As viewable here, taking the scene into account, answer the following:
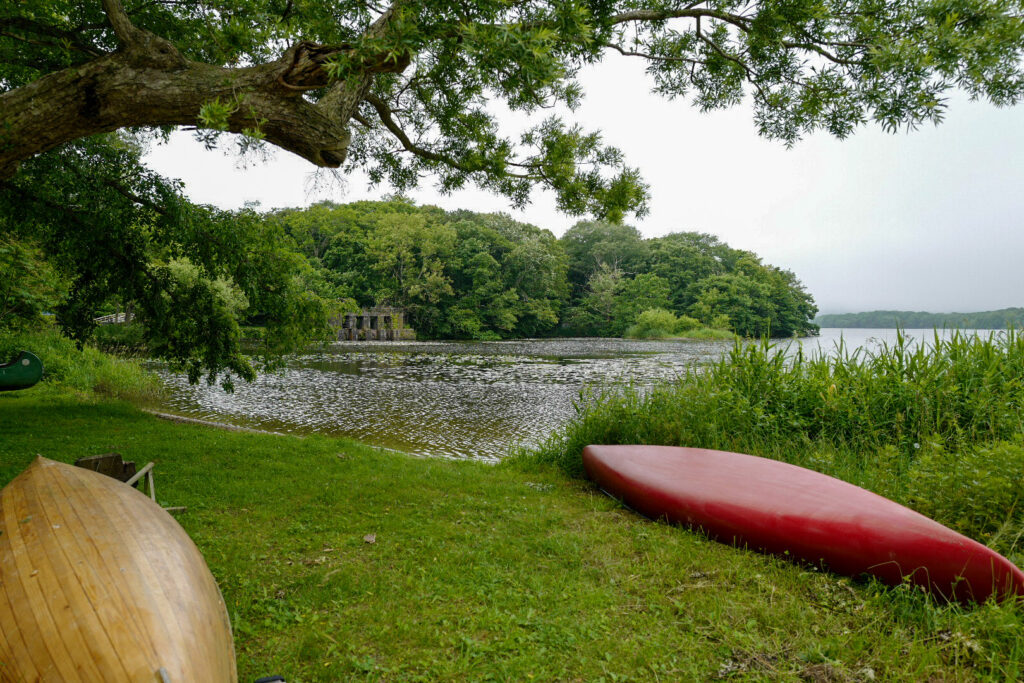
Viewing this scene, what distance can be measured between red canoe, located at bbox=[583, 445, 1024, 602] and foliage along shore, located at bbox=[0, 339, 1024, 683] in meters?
0.13

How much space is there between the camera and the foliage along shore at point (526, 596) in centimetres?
232

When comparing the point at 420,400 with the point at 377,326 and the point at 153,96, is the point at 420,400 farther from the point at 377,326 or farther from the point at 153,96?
the point at 377,326

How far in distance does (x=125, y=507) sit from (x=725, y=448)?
16.9 feet

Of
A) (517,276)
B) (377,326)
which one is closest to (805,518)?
(377,326)

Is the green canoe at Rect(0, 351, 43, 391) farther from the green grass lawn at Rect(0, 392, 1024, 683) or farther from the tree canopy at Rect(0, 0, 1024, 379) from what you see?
the green grass lawn at Rect(0, 392, 1024, 683)

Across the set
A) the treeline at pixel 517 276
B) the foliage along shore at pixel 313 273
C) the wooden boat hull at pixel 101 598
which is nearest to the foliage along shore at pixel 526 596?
the wooden boat hull at pixel 101 598

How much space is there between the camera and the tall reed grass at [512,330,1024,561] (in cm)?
476

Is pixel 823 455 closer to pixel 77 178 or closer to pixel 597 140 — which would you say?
pixel 597 140

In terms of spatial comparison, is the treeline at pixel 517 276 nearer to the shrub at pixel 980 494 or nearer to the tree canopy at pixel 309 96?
the tree canopy at pixel 309 96

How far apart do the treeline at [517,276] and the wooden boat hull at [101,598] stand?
36.0m

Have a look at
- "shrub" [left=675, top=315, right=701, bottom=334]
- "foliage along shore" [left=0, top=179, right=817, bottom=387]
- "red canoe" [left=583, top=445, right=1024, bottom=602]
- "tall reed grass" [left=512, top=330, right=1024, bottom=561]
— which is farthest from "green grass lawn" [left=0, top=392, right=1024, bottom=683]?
"shrub" [left=675, top=315, right=701, bottom=334]

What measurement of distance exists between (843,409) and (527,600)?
453 centimetres

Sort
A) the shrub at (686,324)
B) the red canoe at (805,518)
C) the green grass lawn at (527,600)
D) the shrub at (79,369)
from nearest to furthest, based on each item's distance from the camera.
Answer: the green grass lawn at (527,600), the red canoe at (805,518), the shrub at (79,369), the shrub at (686,324)

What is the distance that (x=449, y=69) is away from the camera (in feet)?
17.4
